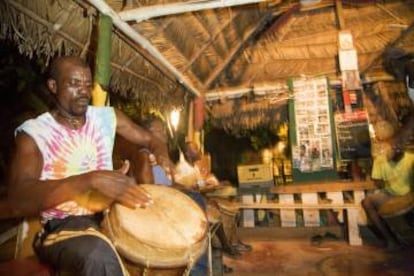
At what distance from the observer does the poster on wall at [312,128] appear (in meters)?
7.11

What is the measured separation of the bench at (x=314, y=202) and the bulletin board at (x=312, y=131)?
0.80 ft

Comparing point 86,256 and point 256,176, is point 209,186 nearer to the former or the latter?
point 256,176

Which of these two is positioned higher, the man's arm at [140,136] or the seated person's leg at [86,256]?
the man's arm at [140,136]

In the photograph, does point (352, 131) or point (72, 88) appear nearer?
point (72, 88)

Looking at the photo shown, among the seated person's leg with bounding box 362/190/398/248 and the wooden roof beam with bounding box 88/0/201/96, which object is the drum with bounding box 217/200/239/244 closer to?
the wooden roof beam with bounding box 88/0/201/96

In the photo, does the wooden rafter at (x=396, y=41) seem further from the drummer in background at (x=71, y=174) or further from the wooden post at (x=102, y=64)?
the drummer in background at (x=71, y=174)

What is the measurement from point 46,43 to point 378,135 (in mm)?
6374

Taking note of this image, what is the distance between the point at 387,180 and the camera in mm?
6547

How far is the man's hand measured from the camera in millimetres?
1865

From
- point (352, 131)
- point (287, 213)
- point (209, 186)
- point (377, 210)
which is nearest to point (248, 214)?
point (287, 213)

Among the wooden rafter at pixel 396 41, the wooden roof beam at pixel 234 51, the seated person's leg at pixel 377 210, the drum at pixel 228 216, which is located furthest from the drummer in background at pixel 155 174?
the wooden rafter at pixel 396 41

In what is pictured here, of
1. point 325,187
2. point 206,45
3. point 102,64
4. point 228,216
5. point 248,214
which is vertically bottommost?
point 248,214

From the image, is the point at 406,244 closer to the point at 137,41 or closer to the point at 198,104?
the point at 198,104

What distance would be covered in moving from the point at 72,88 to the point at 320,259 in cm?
491
